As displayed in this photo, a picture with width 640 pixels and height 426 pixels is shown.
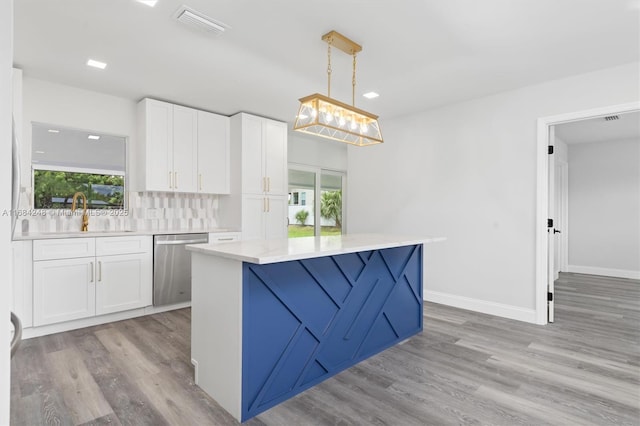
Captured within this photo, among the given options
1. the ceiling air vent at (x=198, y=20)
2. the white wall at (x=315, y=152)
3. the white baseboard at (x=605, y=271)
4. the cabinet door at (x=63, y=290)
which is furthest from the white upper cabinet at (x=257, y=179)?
the white baseboard at (x=605, y=271)

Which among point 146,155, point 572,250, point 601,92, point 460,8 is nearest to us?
point 460,8

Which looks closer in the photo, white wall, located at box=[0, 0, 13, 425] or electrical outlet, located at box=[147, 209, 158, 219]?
white wall, located at box=[0, 0, 13, 425]

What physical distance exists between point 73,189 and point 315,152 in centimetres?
362

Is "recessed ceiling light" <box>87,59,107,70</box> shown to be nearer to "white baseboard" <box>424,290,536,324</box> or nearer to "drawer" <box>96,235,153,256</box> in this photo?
"drawer" <box>96,235,153,256</box>

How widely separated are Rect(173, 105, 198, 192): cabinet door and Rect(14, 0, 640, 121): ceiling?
0.35 metres

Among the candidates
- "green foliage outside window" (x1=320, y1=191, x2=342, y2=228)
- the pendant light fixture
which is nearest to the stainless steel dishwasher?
the pendant light fixture

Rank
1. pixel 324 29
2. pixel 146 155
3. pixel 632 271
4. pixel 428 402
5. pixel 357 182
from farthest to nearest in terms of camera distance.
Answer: pixel 632 271 → pixel 357 182 → pixel 146 155 → pixel 324 29 → pixel 428 402

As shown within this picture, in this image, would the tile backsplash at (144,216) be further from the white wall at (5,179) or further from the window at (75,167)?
the white wall at (5,179)

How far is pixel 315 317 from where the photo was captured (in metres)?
2.39

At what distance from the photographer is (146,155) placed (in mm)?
4012

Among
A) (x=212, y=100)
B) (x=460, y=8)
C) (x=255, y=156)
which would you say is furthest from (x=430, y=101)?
(x=212, y=100)

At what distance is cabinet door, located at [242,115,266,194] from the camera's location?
4.61 meters

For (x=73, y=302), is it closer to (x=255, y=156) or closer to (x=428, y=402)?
(x=255, y=156)

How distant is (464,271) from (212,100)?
369 cm
